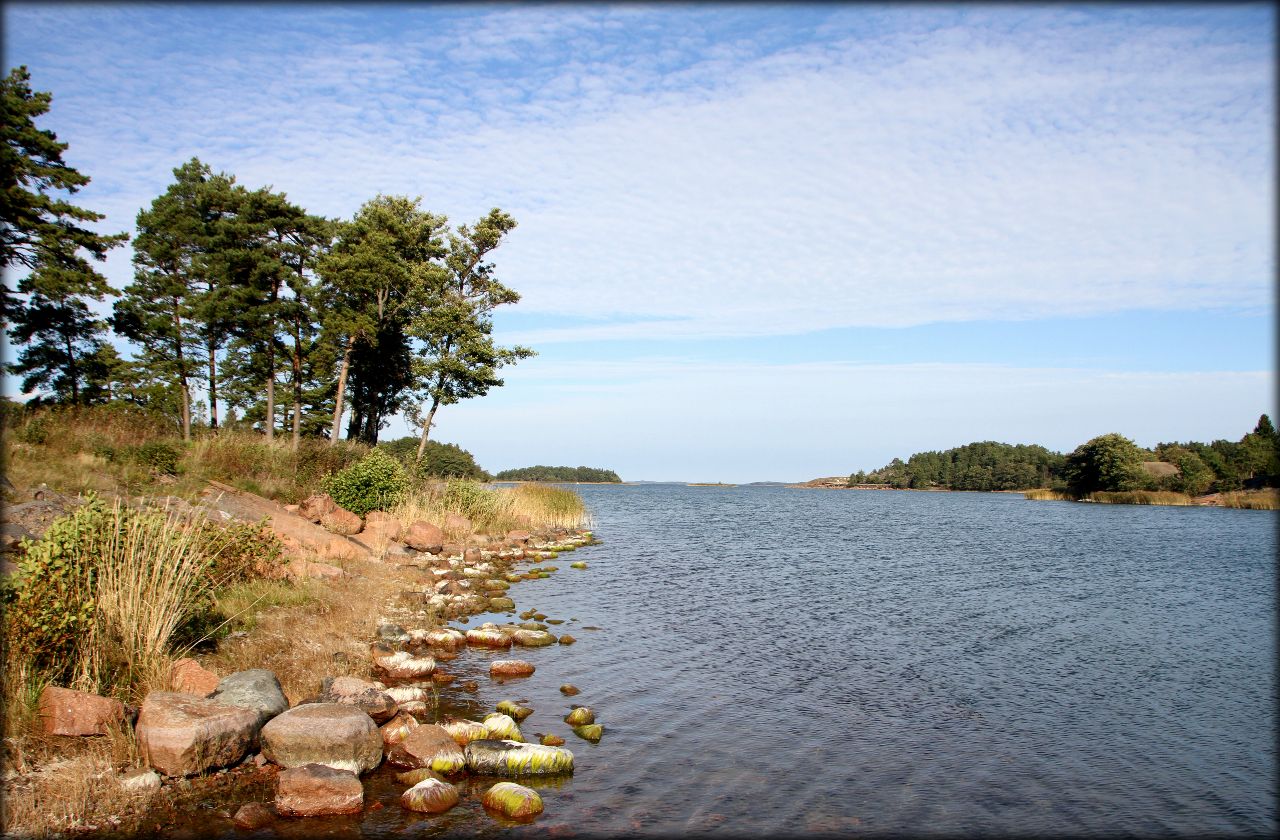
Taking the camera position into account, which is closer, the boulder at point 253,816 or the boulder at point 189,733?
the boulder at point 253,816

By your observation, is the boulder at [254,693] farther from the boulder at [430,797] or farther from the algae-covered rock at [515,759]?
the algae-covered rock at [515,759]

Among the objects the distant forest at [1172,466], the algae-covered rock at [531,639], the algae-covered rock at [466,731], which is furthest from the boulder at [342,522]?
the distant forest at [1172,466]

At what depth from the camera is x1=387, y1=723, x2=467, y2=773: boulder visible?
28.6ft

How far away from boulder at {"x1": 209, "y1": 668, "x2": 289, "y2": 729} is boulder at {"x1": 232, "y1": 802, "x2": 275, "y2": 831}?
55.2 inches

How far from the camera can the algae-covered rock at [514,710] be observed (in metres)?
10.7

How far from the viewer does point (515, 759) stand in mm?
8812

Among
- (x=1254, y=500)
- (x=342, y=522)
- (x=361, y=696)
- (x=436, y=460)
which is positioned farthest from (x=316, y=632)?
(x=1254, y=500)

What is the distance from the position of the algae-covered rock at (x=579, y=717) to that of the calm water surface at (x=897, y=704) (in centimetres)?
23

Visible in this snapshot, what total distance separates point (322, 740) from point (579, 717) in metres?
3.59

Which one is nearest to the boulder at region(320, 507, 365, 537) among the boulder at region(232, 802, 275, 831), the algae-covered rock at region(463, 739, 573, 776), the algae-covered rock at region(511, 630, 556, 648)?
the algae-covered rock at region(511, 630, 556, 648)

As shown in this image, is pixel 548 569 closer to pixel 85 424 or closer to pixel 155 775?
pixel 85 424

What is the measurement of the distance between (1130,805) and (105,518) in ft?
43.2

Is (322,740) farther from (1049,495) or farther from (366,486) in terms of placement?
(1049,495)

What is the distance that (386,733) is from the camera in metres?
9.33
